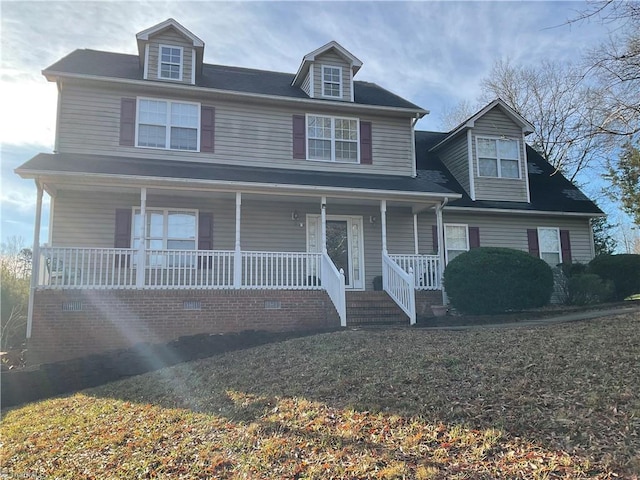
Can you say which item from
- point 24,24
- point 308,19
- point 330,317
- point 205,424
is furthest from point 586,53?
point 24,24

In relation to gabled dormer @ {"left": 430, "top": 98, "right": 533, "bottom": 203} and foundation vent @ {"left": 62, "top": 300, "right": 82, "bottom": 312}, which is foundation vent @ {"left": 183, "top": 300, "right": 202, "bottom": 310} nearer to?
foundation vent @ {"left": 62, "top": 300, "right": 82, "bottom": 312}

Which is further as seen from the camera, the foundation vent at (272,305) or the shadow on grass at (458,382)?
the foundation vent at (272,305)

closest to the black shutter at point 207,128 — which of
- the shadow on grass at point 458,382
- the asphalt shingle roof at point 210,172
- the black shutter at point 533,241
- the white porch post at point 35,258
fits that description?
the asphalt shingle roof at point 210,172

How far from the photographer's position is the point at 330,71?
14.8 meters

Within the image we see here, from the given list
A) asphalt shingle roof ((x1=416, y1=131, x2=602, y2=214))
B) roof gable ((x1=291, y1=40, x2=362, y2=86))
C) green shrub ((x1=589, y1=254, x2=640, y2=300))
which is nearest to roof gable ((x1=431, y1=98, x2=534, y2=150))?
asphalt shingle roof ((x1=416, y1=131, x2=602, y2=214))

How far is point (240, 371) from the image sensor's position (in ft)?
24.3

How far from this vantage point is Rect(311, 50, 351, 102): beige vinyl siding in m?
14.6

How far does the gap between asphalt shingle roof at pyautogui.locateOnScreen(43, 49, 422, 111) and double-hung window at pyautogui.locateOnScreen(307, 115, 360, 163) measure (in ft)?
2.49

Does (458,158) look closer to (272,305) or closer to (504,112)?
(504,112)

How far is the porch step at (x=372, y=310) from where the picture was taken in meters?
11.6

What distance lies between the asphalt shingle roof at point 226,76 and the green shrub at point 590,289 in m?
6.65

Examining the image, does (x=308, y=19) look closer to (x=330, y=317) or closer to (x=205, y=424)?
(x=330, y=317)

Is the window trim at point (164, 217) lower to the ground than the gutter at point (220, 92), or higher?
lower

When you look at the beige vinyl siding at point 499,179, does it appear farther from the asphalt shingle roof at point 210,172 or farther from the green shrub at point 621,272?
the green shrub at point 621,272
